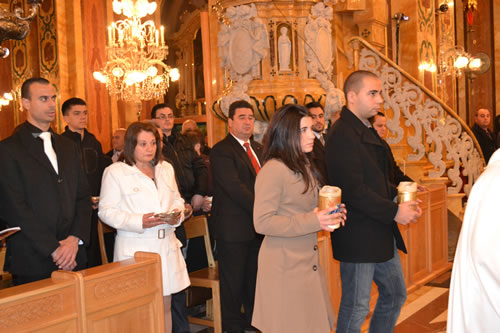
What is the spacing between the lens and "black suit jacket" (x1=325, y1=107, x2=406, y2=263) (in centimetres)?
293

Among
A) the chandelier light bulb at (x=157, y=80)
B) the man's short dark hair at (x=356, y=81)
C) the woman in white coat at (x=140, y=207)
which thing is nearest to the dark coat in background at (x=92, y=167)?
the woman in white coat at (x=140, y=207)

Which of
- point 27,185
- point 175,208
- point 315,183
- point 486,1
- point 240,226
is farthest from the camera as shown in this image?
point 486,1

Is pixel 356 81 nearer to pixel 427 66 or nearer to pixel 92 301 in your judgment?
pixel 92 301

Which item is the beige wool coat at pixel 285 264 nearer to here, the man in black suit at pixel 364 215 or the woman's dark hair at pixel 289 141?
the woman's dark hair at pixel 289 141

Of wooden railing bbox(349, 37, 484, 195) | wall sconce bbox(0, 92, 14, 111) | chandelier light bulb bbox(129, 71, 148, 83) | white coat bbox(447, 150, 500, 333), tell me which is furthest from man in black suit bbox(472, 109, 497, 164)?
wall sconce bbox(0, 92, 14, 111)

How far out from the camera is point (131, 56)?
976 centimetres

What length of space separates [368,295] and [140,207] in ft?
4.99

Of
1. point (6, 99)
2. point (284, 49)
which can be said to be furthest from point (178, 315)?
point (6, 99)

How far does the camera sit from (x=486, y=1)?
45.1 ft

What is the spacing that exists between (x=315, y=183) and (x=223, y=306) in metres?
1.67

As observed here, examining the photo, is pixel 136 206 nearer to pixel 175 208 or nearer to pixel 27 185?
pixel 175 208

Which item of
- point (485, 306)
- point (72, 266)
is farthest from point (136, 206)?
point (485, 306)

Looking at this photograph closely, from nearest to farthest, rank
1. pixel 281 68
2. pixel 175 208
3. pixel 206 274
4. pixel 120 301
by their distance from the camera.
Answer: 1. pixel 120 301
2. pixel 175 208
3. pixel 206 274
4. pixel 281 68

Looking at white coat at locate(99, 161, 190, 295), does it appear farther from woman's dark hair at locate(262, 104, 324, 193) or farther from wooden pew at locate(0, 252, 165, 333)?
woman's dark hair at locate(262, 104, 324, 193)
